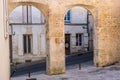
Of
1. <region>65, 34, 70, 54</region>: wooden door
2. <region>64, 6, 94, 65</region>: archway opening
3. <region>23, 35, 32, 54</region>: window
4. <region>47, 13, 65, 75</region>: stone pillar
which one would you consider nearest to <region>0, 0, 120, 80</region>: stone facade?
<region>47, 13, 65, 75</region>: stone pillar

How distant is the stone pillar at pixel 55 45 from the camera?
16484mm

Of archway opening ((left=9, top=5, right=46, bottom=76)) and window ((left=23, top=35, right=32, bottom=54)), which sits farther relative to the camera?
window ((left=23, top=35, right=32, bottom=54))

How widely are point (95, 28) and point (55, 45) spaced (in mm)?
2771

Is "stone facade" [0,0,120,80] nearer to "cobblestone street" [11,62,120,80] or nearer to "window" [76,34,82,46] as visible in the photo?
"cobblestone street" [11,62,120,80]

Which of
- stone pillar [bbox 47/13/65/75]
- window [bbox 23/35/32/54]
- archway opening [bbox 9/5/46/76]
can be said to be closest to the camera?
stone pillar [bbox 47/13/65/75]

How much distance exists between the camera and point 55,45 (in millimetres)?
16562

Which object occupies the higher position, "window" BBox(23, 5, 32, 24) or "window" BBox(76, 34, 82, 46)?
"window" BBox(23, 5, 32, 24)

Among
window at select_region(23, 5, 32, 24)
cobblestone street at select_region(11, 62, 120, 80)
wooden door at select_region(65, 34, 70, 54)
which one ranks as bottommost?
cobblestone street at select_region(11, 62, 120, 80)

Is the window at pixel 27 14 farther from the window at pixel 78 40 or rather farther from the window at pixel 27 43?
the window at pixel 78 40

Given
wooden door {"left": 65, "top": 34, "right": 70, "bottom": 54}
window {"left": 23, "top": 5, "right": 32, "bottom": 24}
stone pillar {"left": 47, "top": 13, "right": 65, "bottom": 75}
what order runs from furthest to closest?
wooden door {"left": 65, "top": 34, "right": 70, "bottom": 54}
window {"left": 23, "top": 5, "right": 32, "bottom": 24}
stone pillar {"left": 47, "top": 13, "right": 65, "bottom": 75}

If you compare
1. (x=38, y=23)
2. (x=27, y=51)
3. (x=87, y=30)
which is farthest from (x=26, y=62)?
(x=87, y=30)

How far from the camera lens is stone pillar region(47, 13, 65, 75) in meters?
16.5

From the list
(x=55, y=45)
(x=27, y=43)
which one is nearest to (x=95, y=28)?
(x=55, y=45)

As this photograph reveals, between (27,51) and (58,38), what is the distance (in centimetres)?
910
